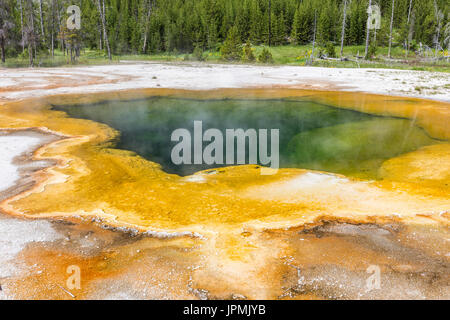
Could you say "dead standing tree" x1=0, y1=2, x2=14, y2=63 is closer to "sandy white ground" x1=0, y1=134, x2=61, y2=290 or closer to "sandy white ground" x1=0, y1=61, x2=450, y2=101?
"sandy white ground" x1=0, y1=61, x2=450, y2=101

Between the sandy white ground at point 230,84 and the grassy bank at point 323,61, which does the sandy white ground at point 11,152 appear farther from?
the grassy bank at point 323,61

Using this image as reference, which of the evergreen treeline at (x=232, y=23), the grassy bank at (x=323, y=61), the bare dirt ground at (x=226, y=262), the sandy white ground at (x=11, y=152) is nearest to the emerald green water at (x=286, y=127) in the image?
the sandy white ground at (x=11, y=152)

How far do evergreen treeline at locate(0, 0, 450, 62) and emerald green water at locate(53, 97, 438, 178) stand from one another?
40.0 m

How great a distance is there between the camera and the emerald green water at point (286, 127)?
879 centimetres

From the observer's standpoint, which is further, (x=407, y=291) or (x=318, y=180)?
(x=318, y=180)

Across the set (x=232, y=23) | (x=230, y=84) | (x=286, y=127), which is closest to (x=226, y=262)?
(x=286, y=127)

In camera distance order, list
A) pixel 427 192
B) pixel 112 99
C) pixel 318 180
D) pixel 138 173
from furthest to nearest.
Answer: pixel 112 99, pixel 138 173, pixel 318 180, pixel 427 192

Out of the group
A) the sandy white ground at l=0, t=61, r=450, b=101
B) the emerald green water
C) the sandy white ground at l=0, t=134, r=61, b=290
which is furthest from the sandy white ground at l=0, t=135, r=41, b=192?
the sandy white ground at l=0, t=61, r=450, b=101

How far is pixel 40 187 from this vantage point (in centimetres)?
642

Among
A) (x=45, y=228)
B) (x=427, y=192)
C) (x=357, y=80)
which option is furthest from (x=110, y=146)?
(x=357, y=80)

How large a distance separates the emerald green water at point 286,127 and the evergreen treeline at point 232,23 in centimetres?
3997
